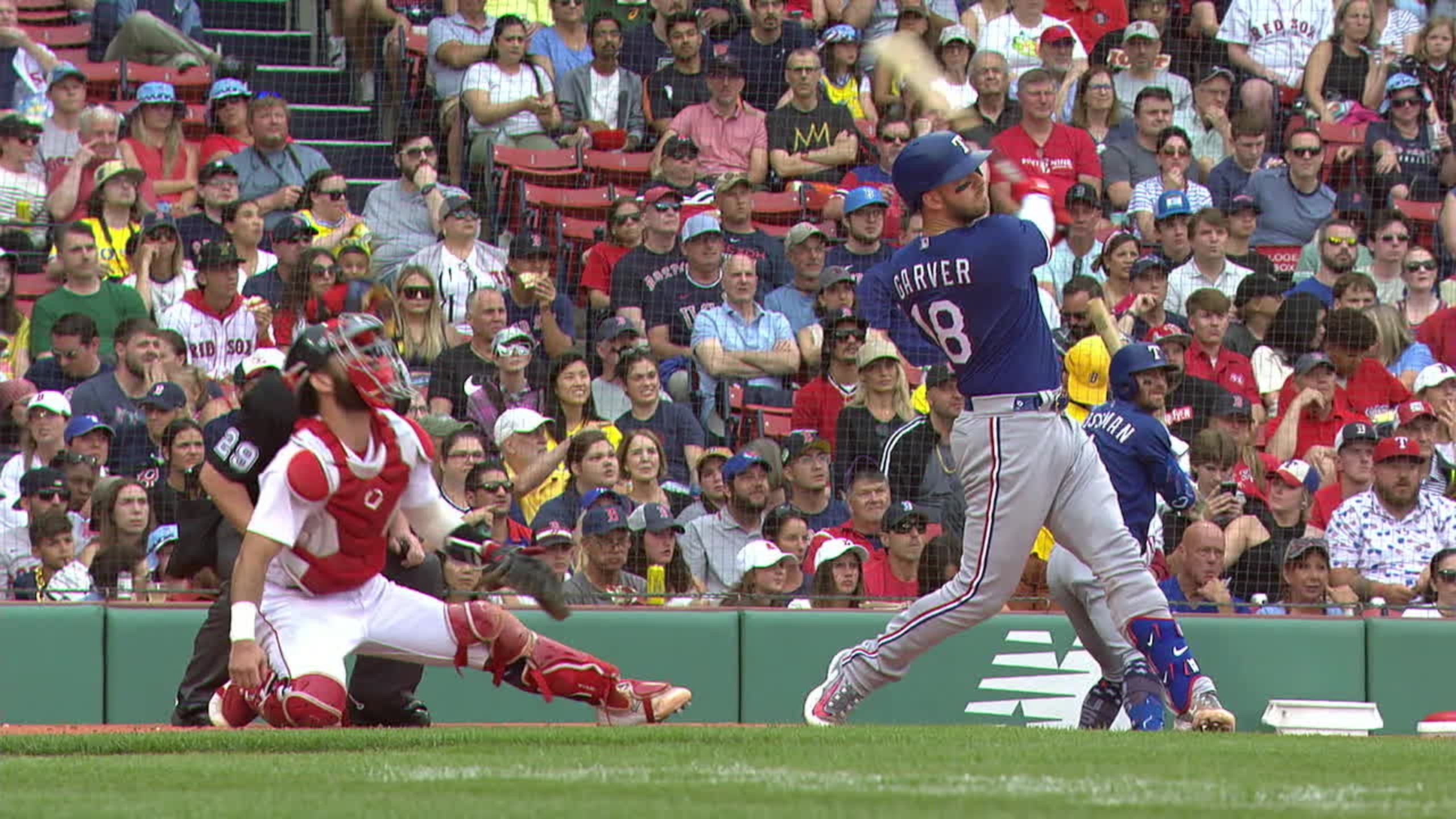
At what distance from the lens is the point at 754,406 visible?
Answer: 469 inches

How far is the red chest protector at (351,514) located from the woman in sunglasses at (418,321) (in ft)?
15.1

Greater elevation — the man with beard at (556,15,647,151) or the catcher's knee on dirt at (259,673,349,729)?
the man with beard at (556,15,647,151)

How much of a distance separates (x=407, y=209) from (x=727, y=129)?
7.51 feet

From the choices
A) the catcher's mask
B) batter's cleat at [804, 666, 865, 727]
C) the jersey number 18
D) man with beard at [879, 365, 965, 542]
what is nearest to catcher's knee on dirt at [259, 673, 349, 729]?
the catcher's mask

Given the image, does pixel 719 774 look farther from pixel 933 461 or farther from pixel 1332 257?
pixel 1332 257

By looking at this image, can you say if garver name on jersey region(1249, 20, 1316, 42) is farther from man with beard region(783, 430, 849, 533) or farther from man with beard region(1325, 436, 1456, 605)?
man with beard region(783, 430, 849, 533)

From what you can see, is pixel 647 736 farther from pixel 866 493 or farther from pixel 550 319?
pixel 550 319

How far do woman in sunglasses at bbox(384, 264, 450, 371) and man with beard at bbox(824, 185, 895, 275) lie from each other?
8.34 feet

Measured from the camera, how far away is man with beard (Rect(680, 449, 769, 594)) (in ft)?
34.3

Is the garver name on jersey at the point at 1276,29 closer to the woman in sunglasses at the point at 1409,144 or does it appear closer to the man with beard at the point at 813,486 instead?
the woman in sunglasses at the point at 1409,144

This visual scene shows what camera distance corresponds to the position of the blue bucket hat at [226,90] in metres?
13.6

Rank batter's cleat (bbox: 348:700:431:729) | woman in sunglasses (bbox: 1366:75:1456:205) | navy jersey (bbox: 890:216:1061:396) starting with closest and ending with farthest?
navy jersey (bbox: 890:216:1061:396), batter's cleat (bbox: 348:700:431:729), woman in sunglasses (bbox: 1366:75:1456:205)

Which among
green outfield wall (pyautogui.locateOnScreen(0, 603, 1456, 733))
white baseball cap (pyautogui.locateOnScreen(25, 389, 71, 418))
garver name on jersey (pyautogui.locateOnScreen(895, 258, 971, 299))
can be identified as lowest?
green outfield wall (pyautogui.locateOnScreen(0, 603, 1456, 733))

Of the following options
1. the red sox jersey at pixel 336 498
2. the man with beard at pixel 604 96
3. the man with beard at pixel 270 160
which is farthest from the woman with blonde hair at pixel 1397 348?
the red sox jersey at pixel 336 498
